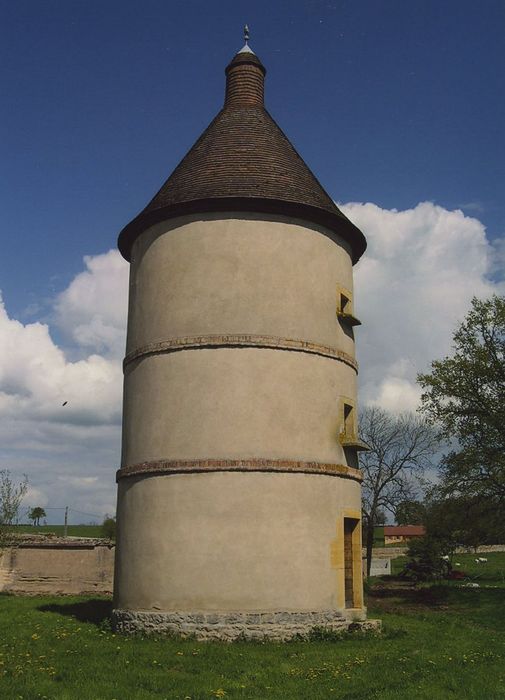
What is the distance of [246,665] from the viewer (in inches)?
464

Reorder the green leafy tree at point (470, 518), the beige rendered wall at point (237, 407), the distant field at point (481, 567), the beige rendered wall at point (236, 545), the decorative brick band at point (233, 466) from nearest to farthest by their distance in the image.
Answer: the beige rendered wall at point (236, 545) → the decorative brick band at point (233, 466) → the beige rendered wall at point (237, 407) → the green leafy tree at point (470, 518) → the distant field at point (481, 567)

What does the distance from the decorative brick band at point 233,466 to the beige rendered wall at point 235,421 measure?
0.42 feet

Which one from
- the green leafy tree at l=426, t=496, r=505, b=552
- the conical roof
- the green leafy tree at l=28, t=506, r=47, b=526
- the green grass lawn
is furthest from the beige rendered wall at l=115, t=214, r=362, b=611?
the green leafy tree at l=28, t=506, r=47, b=526

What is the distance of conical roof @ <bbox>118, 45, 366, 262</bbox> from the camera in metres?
16.8

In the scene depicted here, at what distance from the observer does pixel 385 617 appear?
63.4 feet

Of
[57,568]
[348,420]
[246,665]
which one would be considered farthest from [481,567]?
[246,665]

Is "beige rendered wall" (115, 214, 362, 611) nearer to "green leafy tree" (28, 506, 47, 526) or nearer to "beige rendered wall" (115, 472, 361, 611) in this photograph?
"beige rendered wall" (115, 472, 361, 611)

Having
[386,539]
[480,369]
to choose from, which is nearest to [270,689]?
[480,369]

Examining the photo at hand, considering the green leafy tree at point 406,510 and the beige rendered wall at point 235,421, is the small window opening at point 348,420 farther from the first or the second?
the green leafy tree at point 406,510

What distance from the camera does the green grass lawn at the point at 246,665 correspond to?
392 inches

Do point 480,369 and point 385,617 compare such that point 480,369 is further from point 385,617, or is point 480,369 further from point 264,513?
point 264,513

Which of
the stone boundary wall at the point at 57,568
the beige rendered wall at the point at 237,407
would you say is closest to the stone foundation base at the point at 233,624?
the beige rendered wall at the point at 237,407

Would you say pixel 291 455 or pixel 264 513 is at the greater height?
pixel 291 455

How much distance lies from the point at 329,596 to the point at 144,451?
505 cm
